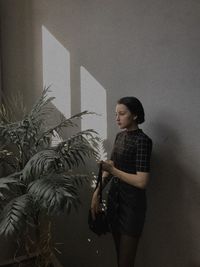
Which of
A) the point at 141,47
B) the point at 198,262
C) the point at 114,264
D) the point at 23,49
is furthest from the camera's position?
the point at 23,49

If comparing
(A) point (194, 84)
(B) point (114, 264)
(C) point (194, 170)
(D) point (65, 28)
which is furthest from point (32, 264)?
(D) point (65, 28)

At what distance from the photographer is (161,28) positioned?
1.82 meters

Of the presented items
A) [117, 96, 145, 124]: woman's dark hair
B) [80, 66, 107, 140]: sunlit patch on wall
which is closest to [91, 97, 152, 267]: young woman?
[117, 96, 145, 124]: woman's dark hair

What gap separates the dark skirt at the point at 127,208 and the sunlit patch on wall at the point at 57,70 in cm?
82

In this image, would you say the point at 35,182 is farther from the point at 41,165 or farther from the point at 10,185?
the point at 10,185

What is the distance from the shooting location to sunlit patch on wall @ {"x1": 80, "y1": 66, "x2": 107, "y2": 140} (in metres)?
2.14

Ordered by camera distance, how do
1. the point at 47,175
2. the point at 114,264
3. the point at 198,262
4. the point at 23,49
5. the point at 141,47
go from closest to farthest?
the point at 47,175
the point at 198,262
the point at 141,47
the point at 114,264
the point at 23,49

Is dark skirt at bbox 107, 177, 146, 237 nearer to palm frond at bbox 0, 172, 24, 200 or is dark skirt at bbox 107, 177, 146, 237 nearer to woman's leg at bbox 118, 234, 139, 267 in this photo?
woman's leg at bbox 118, 234, 139, 267

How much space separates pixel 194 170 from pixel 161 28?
891 mm

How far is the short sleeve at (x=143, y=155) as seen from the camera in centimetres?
163

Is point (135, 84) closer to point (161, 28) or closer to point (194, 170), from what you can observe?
point (161, 28)

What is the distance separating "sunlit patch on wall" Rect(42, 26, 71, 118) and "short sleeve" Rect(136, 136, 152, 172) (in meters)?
0.84

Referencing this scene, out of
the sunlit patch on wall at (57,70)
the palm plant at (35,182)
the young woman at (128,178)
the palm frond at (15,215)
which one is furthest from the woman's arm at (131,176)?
the sunlit patch on wall at (57,70)

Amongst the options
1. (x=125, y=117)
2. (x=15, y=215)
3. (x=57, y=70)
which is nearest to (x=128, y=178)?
(x=125, y=117)
